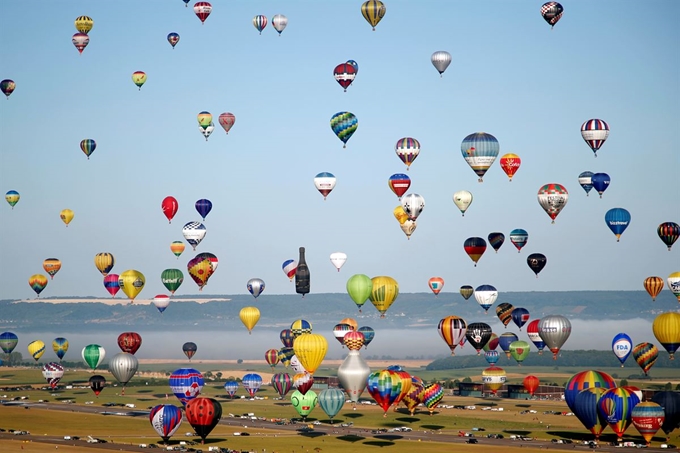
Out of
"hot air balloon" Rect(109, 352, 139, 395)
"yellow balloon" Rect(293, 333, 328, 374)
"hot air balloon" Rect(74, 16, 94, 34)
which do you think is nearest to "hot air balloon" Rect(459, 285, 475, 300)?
"yellow balloon" Rect(293, 333, 328, 374)

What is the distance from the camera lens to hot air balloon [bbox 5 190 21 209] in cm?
14038

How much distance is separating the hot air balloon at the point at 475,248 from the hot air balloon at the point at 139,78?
42.9 metres

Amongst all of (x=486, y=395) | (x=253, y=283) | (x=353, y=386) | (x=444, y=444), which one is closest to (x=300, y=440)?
(x=444, y=444)

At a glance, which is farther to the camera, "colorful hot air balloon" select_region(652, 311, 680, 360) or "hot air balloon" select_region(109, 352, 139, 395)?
"hot air balloon" select_region(109, 352, 139, 395)

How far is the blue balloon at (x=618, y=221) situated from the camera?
113188 mm

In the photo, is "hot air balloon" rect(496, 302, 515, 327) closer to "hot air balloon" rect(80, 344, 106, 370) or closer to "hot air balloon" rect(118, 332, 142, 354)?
"hot air balloon" rect(118, 332, 142, 354)

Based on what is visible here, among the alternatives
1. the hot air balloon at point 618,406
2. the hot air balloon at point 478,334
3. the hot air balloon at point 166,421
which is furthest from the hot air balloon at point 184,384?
the hot air balloon at point 618,406

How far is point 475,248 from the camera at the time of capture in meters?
118

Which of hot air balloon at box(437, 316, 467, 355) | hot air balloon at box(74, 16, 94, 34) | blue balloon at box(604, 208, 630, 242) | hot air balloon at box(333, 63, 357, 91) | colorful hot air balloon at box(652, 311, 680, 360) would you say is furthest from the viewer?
hot air balloon at box(74, 16, 94, 34)

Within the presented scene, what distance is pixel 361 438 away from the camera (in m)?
84.2

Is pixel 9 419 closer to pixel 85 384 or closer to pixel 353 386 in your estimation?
pixel 353 386

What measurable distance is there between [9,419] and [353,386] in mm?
31042

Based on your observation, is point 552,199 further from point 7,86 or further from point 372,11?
point 7,86

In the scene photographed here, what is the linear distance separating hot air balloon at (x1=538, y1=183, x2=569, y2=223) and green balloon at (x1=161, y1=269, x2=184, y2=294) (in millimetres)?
43371
